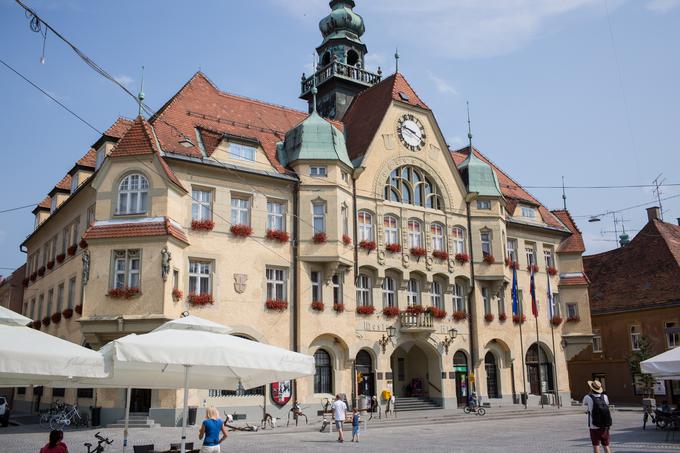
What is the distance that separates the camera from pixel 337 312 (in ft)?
107

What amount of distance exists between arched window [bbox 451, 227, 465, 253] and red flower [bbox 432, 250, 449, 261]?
1.01 m

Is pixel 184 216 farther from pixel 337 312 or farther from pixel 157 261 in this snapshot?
pixel 337 312

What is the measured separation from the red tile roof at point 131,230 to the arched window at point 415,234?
553 inches

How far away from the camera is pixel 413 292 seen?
3669cm

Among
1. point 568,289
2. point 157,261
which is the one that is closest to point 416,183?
point 568,289

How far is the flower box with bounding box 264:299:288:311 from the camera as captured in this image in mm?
30606

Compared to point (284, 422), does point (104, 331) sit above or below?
above

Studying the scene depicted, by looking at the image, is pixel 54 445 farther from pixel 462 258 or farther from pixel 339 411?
pixel 462 258

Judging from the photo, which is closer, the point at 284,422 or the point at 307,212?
the point at 284,422

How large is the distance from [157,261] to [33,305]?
16.8 metres

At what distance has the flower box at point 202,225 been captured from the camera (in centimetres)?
2927

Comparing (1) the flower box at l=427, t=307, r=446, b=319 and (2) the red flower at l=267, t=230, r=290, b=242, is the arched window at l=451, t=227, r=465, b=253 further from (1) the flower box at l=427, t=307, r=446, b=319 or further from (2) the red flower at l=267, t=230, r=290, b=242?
(2) the red flower at l=267, t=230, r=290, b=242

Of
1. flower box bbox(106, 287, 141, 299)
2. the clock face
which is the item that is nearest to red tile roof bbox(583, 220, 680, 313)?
the clock face

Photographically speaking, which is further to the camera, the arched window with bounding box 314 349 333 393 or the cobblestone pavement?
the arched window with bounding box 314 349 333 393
